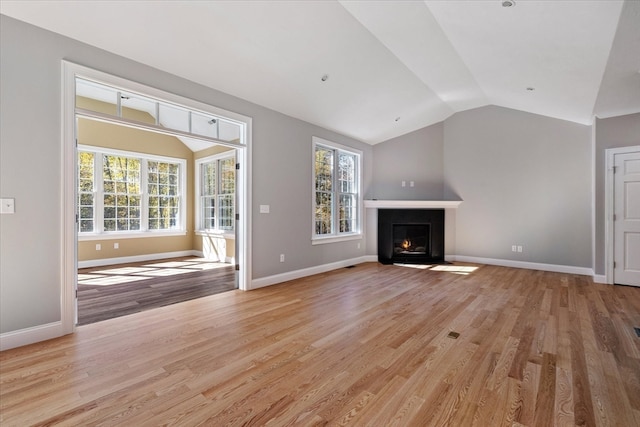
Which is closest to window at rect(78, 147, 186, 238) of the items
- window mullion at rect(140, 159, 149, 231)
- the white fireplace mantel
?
window mullion at rect(140, 159, 149, 231)

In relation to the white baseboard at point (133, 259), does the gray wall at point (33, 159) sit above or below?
above

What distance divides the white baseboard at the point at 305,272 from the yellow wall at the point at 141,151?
85.8 inches

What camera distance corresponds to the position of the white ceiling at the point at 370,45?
2646mm

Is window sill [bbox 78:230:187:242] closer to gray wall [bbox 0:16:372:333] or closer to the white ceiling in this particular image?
gray wall [bbox 0:16:372:333]

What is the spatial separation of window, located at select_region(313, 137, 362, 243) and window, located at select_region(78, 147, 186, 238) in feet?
12.3

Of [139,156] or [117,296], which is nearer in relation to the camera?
[117,296]

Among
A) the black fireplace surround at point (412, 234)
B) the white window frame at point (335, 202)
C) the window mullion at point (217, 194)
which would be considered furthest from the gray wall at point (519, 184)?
the window mullion at point (217, 194)

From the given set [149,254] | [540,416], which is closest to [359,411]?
[540,416]

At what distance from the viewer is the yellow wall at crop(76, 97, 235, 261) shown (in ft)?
19.7

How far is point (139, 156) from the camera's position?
22.1 feet

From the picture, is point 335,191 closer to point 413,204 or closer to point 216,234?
point 413,204

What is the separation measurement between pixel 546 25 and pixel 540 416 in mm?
3236

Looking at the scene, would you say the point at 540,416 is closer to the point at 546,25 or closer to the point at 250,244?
the point at 546,25

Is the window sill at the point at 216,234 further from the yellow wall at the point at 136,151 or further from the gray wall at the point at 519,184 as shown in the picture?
the gray wall at the point at 519,184
